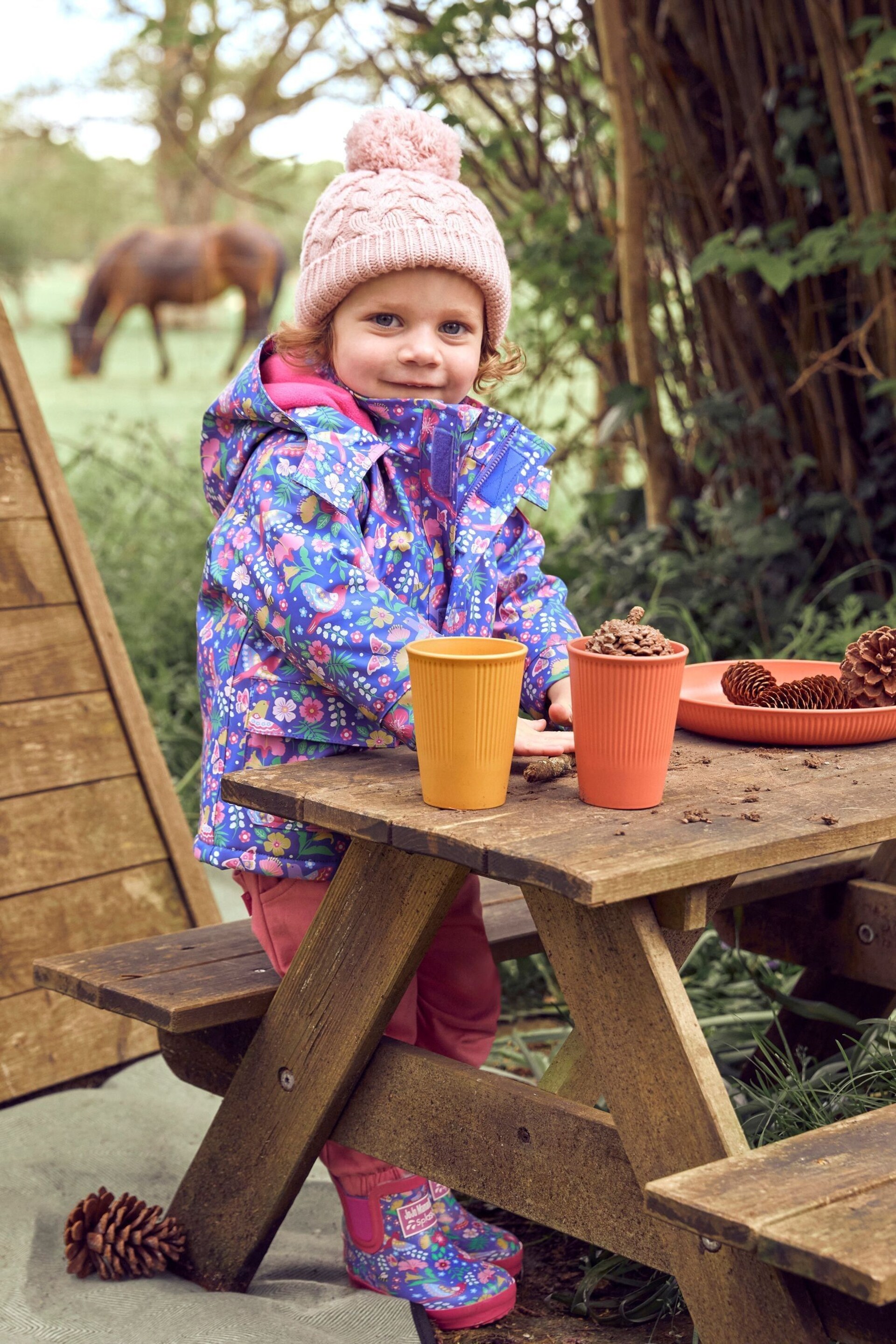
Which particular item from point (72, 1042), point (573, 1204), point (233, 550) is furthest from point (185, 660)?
point (573, 1204)

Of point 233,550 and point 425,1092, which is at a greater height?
point 233,550

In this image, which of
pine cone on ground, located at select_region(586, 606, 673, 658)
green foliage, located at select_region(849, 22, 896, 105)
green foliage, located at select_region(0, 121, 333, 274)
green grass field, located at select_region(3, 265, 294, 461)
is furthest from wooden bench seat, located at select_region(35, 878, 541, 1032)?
green foliage, located at select_region(0, 121, 333, 274)

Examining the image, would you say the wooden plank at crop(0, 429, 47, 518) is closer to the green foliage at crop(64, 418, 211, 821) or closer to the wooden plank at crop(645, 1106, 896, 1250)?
the green foliage at crop(64, 418, 211, 821)

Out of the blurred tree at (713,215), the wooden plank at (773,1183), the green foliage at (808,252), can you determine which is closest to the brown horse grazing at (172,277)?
the blurred tree at (713,215)

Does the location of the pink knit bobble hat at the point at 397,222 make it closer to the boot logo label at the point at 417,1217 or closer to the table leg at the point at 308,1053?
the table leg at the point at 308,1053

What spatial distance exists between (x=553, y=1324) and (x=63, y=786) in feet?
4.11

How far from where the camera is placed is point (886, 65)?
10.1 feet

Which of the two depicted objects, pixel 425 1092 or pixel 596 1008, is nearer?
pixel 596 1008

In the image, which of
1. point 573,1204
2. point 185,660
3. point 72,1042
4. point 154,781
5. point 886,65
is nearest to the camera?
point 573,1204

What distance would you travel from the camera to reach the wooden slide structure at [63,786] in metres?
2.37

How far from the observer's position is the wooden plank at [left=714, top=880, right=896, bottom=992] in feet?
6.73

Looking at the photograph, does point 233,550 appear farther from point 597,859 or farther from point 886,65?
point 886,65

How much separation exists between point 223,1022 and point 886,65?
2.57 metres

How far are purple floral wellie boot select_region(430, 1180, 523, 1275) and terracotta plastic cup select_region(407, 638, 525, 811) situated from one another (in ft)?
2.61
